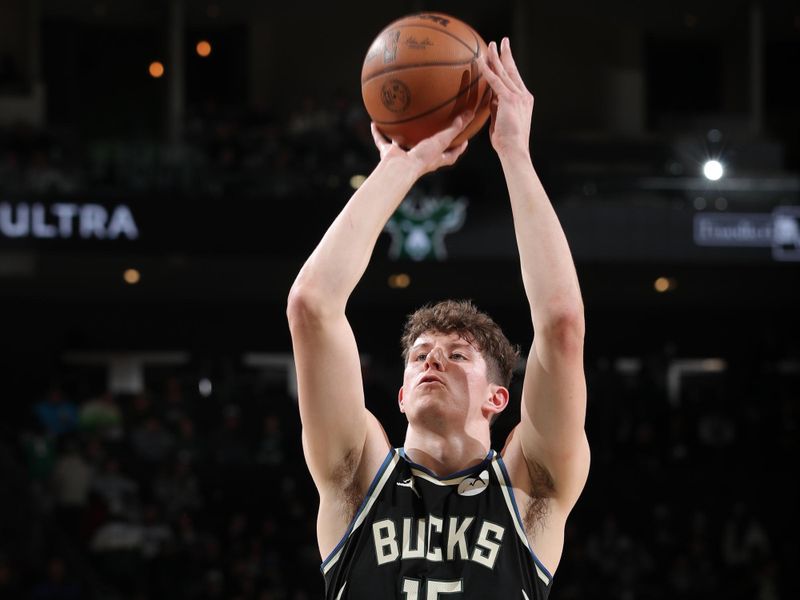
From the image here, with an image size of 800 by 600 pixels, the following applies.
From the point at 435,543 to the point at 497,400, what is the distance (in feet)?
1.47

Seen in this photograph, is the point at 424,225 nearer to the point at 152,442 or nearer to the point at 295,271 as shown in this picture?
the point at 295,271

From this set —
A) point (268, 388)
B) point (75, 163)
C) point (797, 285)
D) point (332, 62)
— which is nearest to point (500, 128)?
point (75, 163)

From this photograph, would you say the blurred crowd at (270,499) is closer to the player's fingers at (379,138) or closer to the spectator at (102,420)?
the spectator at (102,420)

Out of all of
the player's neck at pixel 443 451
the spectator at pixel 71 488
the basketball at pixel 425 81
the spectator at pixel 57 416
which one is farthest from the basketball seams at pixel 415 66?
the spectator at pixel 57 416

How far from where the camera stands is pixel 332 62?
66.9 ft

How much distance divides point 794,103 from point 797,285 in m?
4.20

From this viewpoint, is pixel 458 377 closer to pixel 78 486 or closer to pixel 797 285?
pixel 78 486

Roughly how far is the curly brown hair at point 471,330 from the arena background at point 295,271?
28.7 feet

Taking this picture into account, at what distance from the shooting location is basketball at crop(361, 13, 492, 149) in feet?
11.5

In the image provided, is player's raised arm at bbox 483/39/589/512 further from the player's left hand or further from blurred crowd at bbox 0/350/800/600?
blurred crowd at bbox 0/350/800/600

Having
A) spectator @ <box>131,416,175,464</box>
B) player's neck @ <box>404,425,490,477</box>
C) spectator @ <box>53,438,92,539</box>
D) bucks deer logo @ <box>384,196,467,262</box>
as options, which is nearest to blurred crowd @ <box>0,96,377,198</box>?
bucks deer logo @ <box>384,196,467,262</box>

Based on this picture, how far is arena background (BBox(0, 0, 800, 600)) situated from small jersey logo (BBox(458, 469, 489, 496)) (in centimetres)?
883

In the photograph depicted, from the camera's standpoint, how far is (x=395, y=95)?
3.57 metres

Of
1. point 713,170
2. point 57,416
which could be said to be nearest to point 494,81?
→ point 57,416
